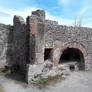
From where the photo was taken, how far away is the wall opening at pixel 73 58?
7.68m

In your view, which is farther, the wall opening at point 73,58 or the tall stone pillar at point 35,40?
the wall opening at point 73,58

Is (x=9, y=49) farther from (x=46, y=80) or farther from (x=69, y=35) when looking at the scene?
(x=69, y=35)

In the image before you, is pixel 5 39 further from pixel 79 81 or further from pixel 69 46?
pixel 79 81

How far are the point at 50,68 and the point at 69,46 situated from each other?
69.9 inches

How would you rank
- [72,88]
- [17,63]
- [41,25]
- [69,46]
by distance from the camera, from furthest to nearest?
[17,63]
[69,46]
[41,25]
[72,88]

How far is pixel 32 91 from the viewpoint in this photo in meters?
4.77

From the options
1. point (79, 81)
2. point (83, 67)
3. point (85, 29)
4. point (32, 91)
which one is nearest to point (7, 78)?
point (32, 91)

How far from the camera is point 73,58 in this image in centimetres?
843

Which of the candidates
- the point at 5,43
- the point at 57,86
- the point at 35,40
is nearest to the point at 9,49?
the point at 5,43

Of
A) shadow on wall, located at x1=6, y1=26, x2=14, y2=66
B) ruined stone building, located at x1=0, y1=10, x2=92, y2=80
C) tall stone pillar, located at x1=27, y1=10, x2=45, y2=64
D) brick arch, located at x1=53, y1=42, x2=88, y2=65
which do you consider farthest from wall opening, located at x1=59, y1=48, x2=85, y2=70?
shadow on wall, located at x1=6, y1=26, x2=14, y2=66

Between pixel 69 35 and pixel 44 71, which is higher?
pixel 69 35

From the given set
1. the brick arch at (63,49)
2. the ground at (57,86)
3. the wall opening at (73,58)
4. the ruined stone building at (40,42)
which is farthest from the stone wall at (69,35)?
the ground at (57,86)

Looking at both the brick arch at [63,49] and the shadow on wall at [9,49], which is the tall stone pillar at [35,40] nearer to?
the brick arch at [63,49]

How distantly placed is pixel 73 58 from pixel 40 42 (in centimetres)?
364
